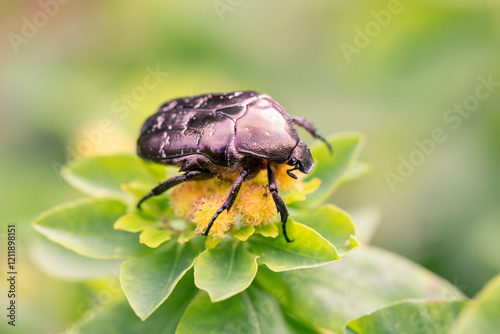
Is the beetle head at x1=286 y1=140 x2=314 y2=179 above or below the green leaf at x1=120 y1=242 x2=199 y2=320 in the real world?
above

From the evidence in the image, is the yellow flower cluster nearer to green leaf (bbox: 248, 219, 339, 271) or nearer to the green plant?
the green plant

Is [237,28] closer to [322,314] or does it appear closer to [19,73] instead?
[19,73]

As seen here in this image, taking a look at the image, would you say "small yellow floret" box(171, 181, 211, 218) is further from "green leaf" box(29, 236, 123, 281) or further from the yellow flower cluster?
"green leaf" box(29, 236, 123, 281)

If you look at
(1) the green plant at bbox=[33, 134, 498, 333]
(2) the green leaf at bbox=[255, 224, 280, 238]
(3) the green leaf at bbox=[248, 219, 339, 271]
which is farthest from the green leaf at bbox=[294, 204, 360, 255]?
(2) the green leaf at bbox=[255, 224, 280, 238]

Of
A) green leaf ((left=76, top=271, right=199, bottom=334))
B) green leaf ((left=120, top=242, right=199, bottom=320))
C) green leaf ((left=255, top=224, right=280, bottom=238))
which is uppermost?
green leaf ((left=255, top=224, right=280, bottom=238))

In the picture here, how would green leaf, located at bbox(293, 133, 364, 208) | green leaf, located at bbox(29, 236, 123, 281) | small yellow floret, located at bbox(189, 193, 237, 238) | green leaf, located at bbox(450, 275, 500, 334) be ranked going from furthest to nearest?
green leaf, located at bbox(29, 236, 123, 281) → green leaf, located at bbox(293, 133, 364, 208) → small yellow floret, located at bbox(189, 193, 237, 238) → green leaf, located at bbox(450, 275, 500, 334)

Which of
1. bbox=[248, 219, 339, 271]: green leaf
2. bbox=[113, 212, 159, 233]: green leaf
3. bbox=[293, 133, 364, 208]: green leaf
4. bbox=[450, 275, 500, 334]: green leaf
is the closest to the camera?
bbox=[450, 275, 500, 334]: green leaf

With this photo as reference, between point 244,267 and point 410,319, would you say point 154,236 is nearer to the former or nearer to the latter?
point 244,267

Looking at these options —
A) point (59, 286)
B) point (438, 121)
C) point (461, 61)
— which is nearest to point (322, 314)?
point (59, 286)

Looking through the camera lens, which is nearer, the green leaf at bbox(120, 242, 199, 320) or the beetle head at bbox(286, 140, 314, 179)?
the green leaf at bbox(120, 242, 199, 320)

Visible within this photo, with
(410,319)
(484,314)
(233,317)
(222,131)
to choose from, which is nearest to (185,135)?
(222,131)

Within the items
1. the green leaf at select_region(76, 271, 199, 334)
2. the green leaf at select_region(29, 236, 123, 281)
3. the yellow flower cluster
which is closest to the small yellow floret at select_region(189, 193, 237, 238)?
the yellow flower cluster
